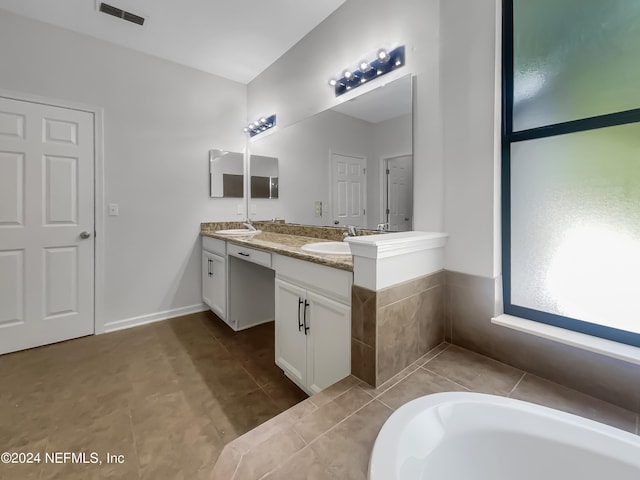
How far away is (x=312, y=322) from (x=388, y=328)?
1.45 feet

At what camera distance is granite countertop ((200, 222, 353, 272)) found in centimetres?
134

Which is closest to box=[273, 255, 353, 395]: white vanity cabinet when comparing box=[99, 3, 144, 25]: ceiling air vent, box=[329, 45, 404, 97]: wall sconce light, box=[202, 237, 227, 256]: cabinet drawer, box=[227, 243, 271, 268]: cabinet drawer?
box=[227, 243, 271, 268]: cabinet drawer

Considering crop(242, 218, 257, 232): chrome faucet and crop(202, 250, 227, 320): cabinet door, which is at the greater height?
crop(242, 218, 257, 232): chrome faucet

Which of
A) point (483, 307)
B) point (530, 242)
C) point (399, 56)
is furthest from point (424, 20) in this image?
point (483, 307)

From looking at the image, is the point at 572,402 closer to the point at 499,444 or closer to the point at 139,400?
the point at 499,444

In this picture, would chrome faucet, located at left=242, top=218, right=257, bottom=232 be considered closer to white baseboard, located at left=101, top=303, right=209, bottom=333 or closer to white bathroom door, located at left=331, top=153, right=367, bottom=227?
white baseboard, located at left=101, top=303, right=209, bottom=333

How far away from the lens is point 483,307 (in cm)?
132

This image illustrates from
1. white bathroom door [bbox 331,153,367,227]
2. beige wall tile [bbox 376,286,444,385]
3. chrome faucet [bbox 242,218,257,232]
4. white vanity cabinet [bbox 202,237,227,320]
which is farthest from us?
chrome faucet [bbox 242,218,257,232]

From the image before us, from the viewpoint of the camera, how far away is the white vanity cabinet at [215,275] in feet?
8.20

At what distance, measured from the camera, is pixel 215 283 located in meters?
2.67

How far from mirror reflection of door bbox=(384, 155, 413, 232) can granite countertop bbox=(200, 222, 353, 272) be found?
0.47m

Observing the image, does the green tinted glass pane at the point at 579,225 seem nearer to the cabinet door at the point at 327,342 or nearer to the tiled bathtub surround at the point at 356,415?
the tiled bathtub surround at the point at 356,415

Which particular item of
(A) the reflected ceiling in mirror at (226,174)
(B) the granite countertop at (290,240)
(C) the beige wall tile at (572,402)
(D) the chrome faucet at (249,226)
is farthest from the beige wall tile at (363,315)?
(A) the reflected ceiling in mirror at (226,174)

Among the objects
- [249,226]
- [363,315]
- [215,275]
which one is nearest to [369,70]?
[363,315]
